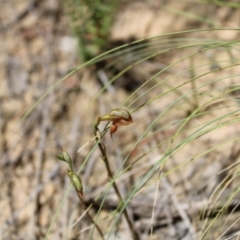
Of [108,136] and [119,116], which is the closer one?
[119,116]

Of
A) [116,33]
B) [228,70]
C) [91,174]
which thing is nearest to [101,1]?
[116,33]

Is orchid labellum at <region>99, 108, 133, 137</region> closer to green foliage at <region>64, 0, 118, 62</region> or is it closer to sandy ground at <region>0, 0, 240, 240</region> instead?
sandy ground at <region>0, 0, 240, 240</region>

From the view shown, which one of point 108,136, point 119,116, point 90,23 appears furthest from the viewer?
point 90,23

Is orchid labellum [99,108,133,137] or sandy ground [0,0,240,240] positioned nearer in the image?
orchid labellum [99,108,133,137]

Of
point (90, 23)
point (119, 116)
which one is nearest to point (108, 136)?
point (90, 23)

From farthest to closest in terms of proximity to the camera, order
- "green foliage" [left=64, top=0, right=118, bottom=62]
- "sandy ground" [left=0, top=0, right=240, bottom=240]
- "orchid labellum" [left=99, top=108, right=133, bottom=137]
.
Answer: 1. "green foliage" [left=64, top=0, right=118, bottom=62]
2. "sandy ground" [left=0, top=0, right=240, bottom=240]
3. "orchid labellum" [left=99, top=108, right=133, bottom=137]

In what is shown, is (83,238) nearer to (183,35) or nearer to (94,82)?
(94,82)

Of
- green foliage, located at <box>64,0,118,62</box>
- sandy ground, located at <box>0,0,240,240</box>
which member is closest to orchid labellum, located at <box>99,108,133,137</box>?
sandy ground, located at <box>0,0,240,240</box>

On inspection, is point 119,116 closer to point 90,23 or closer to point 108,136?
point 108,136

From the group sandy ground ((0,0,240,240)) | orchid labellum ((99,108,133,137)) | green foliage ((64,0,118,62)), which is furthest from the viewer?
green foliage ((64,0,118,62))

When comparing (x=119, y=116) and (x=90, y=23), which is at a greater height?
(x=90, y=23)

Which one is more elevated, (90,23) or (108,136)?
(90,23)

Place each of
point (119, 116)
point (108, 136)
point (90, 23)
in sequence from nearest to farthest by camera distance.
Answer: point (119, 116) < point (108, 136) < point (90, 23)
